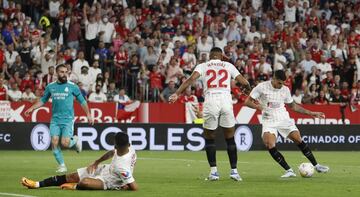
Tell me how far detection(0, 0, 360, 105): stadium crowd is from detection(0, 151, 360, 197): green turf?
15.9 ft

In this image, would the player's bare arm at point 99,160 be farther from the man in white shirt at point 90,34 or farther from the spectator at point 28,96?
the man in white shirt at point 90,34

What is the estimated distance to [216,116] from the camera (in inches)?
696

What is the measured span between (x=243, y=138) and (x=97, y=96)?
17.9ft

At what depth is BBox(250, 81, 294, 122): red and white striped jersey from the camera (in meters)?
19.0

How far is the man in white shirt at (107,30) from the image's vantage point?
34500 mm

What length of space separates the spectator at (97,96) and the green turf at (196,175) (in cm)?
395

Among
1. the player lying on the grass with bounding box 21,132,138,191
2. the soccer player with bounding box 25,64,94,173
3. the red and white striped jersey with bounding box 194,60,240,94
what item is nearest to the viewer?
the player lying on the grass with bounding box 21,132,138,191

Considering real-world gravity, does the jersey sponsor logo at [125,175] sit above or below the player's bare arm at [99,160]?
below

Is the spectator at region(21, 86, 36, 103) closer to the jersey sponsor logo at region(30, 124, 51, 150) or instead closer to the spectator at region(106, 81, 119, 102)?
the jersey sponsor logo at region(30, 124, 51, 150)

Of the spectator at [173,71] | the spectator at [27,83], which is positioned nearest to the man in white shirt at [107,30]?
the spectator at [173,71]

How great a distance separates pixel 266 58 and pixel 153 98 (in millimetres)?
4897

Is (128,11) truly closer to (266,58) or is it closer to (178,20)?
(178,20)

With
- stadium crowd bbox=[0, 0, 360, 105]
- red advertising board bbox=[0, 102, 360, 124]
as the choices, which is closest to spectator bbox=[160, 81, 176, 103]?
stadium crowd bbox=[0, 0, 360, 105]

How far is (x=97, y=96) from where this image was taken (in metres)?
32.4
